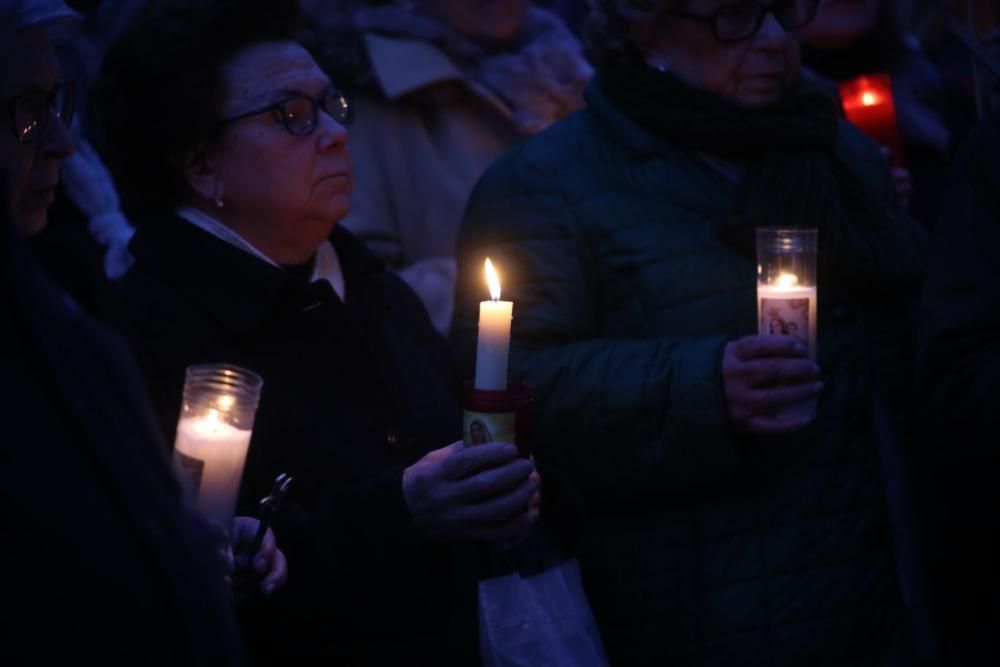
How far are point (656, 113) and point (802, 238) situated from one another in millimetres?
585

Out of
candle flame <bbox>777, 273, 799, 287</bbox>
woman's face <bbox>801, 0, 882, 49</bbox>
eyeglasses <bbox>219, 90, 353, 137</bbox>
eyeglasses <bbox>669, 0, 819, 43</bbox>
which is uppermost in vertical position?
woman's face <bbox>801, 0, 882, 49</bbox>

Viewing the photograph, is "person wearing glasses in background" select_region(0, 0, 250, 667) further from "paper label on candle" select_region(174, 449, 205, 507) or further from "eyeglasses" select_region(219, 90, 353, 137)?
"eyeglasses" select_region(219, 90, 353, 137)

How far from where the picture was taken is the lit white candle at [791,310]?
2439mm

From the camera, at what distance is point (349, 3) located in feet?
13.2

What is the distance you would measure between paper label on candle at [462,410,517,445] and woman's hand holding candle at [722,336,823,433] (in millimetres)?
649

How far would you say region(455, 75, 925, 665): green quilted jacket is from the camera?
Answer: 2689 mm

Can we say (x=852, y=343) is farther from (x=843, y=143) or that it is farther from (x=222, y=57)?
(x=222, y=57)

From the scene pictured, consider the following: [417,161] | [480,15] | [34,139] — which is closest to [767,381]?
[34,139]

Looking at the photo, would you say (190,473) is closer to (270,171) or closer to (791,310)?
(270,171)

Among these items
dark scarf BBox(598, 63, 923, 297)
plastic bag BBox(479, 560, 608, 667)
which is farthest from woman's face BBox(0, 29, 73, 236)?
dark scarf BBox(598, 63, 923, 297)

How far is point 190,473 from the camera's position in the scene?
5.56ft

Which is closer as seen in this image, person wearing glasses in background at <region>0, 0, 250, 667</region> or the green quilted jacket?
person wearing glasses in background at <region>0, 0, 250, 667</region>

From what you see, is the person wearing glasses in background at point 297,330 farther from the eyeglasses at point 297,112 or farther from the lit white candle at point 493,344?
the lit white candle at point 493,344

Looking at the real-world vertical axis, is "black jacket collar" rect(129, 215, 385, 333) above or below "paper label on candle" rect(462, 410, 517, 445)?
above
